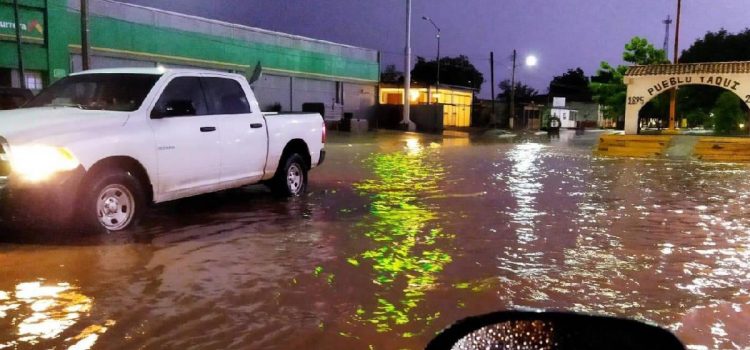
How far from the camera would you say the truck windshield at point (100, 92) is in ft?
Answer: 25.4

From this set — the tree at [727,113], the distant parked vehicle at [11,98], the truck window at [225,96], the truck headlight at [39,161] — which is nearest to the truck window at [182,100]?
the truck window at [225,96]

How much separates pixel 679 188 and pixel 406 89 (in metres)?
29.2

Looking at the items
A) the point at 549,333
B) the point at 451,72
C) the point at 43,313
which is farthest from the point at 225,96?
the point at 451,72

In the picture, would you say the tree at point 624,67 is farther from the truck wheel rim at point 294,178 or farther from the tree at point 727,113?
the truck wheel rim at point 294,178

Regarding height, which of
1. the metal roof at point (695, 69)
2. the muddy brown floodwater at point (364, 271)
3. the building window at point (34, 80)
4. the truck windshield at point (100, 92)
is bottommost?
the muddy brown floodwater at point (364, 271)

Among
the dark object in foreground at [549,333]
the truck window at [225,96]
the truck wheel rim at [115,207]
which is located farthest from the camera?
the truck window at [225,96]

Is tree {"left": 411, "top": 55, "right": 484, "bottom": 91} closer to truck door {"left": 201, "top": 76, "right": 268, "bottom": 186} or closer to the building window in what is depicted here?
the building window

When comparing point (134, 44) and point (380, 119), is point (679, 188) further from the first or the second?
point (380, 119)

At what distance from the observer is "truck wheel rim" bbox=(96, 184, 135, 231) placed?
23.0 feet

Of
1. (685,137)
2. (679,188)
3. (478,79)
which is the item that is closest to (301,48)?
(685,137)

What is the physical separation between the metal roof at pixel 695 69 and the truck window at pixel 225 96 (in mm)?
20640

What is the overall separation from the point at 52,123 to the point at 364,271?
355 cm

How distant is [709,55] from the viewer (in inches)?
1649

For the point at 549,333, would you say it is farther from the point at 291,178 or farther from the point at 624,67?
the point at 624,67
